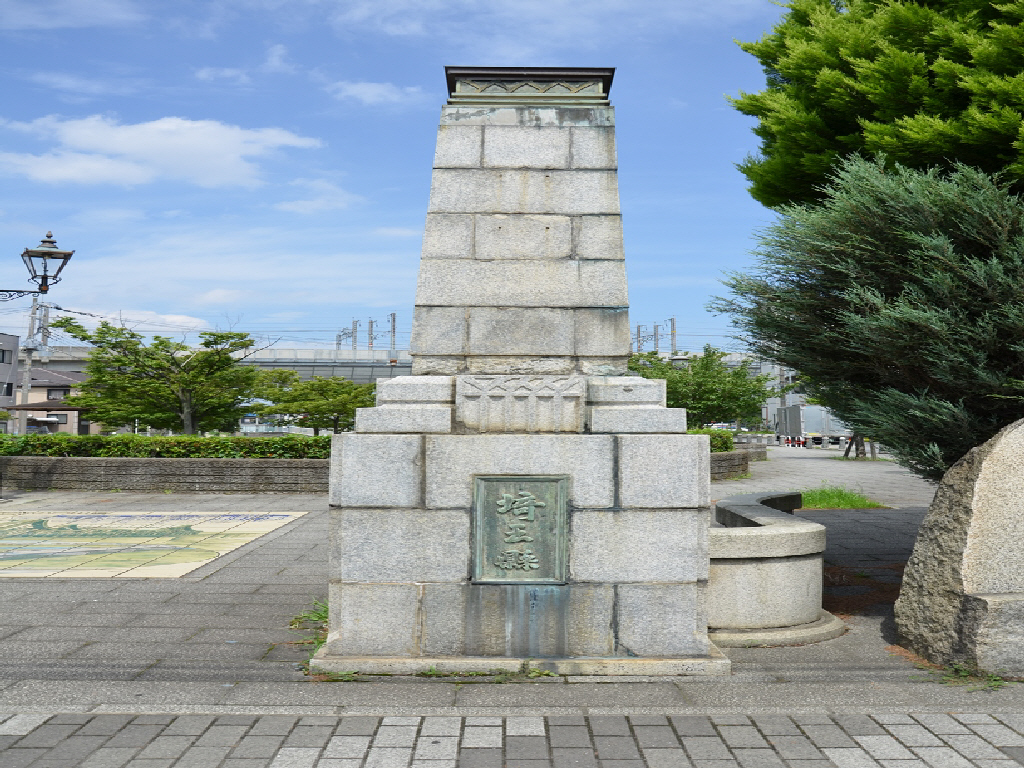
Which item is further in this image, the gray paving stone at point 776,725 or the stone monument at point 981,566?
the stone monument at point 981,566

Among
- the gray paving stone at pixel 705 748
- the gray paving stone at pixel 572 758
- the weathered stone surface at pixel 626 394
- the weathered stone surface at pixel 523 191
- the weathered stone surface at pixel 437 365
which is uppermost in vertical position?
the weathered stone surface at pixel 523 191

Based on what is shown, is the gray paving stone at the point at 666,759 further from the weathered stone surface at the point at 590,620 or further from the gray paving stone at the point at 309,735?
the gray paving stone at the point at 309,735

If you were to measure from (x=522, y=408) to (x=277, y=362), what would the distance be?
44135 millimetres

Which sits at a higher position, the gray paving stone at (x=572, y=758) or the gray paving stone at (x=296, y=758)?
the gray paving stone at (x=572, y=758)

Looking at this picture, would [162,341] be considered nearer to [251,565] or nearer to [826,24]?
[251,565]

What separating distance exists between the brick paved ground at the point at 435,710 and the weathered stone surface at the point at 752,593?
11.4 inches

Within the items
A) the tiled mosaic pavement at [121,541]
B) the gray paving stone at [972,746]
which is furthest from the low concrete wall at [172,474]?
the gray paving stone at [972,746]

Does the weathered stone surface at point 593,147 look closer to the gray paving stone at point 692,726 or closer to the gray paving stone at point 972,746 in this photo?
the gray paving stone at point 692,726

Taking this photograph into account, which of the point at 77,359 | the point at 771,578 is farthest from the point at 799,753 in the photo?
the point at 77,359

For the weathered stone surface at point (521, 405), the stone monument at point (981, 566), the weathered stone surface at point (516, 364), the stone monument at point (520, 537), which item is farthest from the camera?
the weathered stone surface at point (516, 364)

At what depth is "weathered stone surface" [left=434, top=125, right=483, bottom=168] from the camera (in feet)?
19.1

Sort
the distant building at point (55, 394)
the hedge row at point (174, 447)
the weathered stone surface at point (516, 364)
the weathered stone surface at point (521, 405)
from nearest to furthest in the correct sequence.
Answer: the weathered stone surface at point (521, 405), the weathered stone surface at point (516, 364), the hedge row at point (174, 447), the distant building at point (55, 394)

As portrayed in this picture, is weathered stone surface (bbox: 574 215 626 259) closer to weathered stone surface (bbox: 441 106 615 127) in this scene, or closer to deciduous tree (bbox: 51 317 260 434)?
weathered stone surface (bbox: 441 106 615 127)

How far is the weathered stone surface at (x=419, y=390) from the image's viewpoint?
5.29 metres
